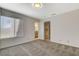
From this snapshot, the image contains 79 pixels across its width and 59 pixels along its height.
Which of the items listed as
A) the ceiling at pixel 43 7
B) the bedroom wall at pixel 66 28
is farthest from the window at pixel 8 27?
the bedroom wall at pixel 66 28

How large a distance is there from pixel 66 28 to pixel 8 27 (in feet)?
11.6

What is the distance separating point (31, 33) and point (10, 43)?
2288 millimetres

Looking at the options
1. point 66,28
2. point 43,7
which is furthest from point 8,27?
point 66,28

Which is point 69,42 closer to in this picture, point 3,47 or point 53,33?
point 53,33

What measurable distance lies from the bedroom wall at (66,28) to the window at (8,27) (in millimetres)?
2861

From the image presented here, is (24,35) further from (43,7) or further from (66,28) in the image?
(66,28)

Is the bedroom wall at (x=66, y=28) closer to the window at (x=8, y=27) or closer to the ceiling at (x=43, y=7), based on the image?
the ceiling at (x=43, y=7)

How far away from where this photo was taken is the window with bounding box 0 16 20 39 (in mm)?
3947

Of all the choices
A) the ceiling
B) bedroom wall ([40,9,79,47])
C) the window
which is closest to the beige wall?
the window

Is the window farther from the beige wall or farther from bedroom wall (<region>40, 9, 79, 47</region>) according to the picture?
bedroom wall (<region>40, 9, 79, 47</region>)

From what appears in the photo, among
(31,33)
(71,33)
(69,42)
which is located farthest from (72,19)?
(31,33)

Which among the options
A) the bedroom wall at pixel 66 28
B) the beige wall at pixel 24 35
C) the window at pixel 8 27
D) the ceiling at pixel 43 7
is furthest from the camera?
the bedroom wall at pixel 66 28

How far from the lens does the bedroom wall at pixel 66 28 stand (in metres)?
4.41

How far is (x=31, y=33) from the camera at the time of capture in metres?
6.48
